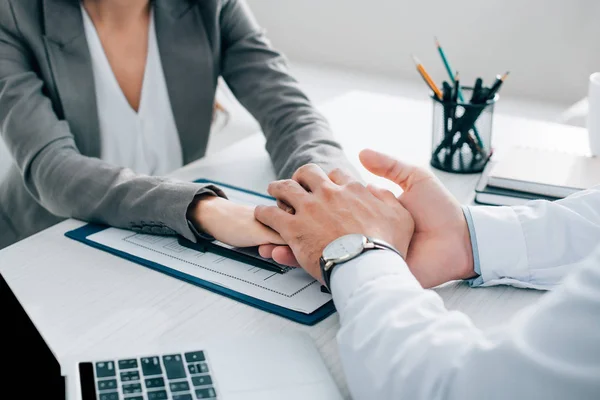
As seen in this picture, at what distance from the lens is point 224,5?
1.42 metres

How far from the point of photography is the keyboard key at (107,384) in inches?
24.4

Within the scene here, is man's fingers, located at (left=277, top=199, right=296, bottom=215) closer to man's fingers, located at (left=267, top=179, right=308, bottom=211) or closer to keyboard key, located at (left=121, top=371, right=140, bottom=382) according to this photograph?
man's fingers, located at (left=267, top=179, right=308, bottom=211)

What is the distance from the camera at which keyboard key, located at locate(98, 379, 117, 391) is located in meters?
0.62

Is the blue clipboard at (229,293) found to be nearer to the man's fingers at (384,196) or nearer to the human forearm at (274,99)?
the man's fingers at (384,196)

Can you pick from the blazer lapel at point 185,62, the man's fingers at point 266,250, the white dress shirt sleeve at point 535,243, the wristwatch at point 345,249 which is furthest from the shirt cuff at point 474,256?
the blazer lapel at point 185,62

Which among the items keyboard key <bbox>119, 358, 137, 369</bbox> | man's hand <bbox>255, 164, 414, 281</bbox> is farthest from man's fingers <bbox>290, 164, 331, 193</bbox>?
keyboard key <bbox>119, 358, 137, 369</bbox>

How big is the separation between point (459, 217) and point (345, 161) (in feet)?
0.95

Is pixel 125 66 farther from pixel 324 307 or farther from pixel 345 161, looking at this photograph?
pixel 324 307

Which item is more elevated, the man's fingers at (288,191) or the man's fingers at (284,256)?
the man's fingers at (288,191)

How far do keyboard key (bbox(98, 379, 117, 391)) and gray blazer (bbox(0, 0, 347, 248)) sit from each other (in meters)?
0.32

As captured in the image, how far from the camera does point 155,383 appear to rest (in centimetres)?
63

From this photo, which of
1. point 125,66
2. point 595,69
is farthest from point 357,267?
point 595,69

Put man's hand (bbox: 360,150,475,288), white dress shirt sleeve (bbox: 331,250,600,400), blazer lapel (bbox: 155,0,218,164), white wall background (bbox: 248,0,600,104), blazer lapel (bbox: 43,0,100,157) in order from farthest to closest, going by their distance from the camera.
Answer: white wall background (bbox: 248,0,600,104) → blazer lapel (bbox: 155,0,218,164) → blazer lapel (bbox: 43,0,100,157) → man's hand (bbox: 360,150,475,288) → white dress shirt sleeve (bbox: 331,250,600,400)

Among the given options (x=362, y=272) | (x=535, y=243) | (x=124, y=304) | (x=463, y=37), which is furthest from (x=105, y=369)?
(x=463, y=37)
